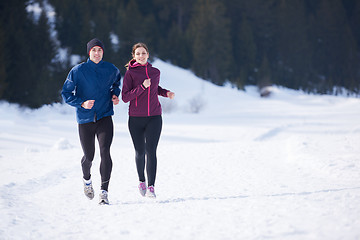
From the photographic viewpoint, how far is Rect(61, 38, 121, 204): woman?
162 inches

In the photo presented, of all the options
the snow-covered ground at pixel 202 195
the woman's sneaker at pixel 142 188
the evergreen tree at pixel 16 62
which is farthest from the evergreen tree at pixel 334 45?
the woman's sneaker at pixel 142 188

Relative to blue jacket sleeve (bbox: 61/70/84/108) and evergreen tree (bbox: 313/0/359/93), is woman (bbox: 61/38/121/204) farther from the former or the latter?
evergreen tree (bbox: 313/0/359/93)

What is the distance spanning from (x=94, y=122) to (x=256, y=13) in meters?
49.0

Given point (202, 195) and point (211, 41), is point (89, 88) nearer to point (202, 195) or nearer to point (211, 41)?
point (202, 195)

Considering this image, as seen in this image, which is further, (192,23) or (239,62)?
(239,62)

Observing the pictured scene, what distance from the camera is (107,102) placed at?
4.23m

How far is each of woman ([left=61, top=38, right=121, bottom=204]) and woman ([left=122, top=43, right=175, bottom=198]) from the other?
8.5 inches

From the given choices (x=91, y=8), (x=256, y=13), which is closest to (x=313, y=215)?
(x=91, y=8)

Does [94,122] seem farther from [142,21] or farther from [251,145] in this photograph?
[142,21]

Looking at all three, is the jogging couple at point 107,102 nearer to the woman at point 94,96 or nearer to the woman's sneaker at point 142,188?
the woman at point 94,96

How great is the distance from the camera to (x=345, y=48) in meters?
51.5

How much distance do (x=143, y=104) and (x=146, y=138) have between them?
447 millimetres

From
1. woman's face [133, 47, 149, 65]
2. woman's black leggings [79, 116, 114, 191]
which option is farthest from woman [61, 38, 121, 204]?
woman's face [133, 47, 149, 65]

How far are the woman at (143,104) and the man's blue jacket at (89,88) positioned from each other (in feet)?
0.77
